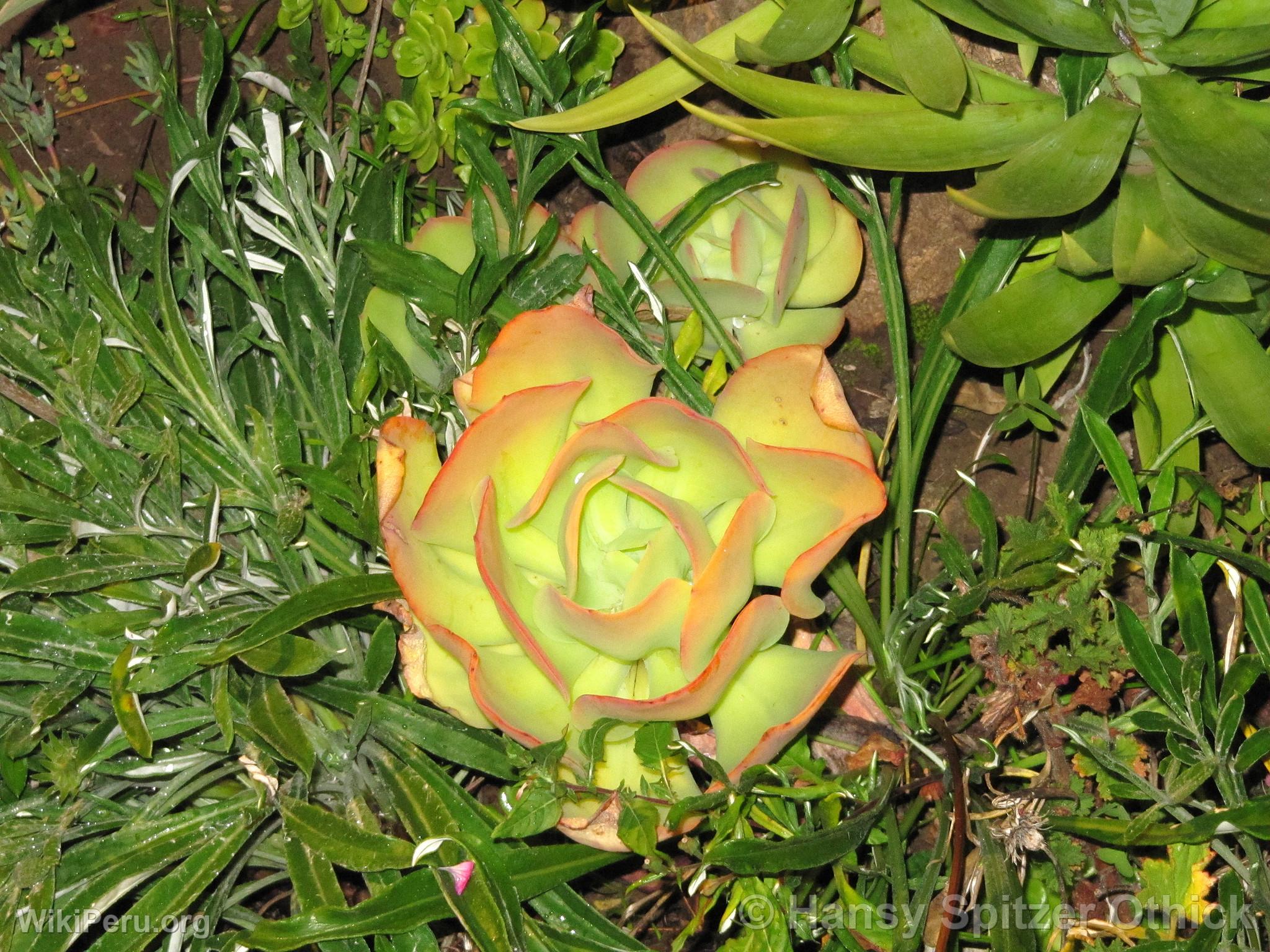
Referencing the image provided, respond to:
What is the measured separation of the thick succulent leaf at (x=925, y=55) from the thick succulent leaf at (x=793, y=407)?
0.22 m

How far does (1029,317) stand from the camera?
90 centimetres

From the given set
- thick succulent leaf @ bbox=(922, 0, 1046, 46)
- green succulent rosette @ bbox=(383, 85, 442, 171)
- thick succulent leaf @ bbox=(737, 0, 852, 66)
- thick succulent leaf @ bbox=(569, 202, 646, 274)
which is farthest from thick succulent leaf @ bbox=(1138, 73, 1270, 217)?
green succulent rosette @ bbox=(383, 85, 442, 171)

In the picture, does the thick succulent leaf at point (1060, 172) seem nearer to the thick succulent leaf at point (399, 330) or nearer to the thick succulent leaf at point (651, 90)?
the thick succulent leaf at point (651, 90)

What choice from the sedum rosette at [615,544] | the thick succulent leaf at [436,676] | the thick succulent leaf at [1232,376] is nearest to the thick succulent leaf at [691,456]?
the sedum rosette at [615,544]

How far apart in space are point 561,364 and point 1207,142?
0.51 m

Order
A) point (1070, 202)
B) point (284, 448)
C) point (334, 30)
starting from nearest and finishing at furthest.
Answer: point (1070, 202) < point (284, 448) < point (334, 30)

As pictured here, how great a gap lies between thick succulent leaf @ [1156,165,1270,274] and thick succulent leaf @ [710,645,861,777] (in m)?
0.43

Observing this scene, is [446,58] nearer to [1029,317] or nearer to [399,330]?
[399,330]

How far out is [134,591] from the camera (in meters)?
0.99

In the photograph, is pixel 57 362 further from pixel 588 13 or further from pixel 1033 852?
pixel 1033 852

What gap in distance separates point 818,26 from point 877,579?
56 cm

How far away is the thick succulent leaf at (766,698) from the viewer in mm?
786

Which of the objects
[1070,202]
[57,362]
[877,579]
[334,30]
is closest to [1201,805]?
[877,579]

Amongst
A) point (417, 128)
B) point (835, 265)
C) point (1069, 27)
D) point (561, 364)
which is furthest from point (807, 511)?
point (417, 128)
